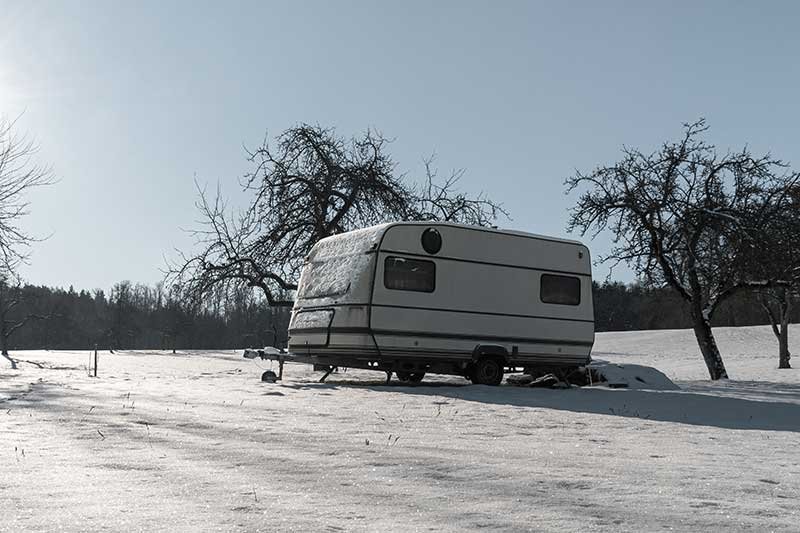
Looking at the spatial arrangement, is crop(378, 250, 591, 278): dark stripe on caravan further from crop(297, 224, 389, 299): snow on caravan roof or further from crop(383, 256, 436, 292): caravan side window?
crop(297, 224, 389, 299): snow on caravan roof

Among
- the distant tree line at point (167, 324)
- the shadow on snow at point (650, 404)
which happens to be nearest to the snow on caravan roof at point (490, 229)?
the shadow on snow at point (650, 404)

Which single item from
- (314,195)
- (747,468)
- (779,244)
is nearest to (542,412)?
(747,468)

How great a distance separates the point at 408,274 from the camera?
13.9 m

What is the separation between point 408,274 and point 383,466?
29.5 ft

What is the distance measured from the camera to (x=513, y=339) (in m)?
14.9

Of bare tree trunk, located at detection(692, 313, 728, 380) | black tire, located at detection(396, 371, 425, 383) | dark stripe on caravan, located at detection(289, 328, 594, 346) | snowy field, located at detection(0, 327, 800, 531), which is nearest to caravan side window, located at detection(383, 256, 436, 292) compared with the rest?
dark stripe on caravan, located at detection(289, 328, 594, 346)

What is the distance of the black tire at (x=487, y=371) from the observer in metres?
14.5

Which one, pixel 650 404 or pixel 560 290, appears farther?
pixel 560 290

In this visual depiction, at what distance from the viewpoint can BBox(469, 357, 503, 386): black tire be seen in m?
14.5

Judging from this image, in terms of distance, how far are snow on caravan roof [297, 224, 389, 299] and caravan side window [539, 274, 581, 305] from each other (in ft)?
12.2

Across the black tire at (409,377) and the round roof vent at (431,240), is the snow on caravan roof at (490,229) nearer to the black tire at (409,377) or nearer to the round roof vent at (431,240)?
the round roof vent at (431,240)

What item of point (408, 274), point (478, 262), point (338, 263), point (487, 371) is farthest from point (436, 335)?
point (338, 263)

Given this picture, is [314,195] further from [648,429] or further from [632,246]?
[648,429]

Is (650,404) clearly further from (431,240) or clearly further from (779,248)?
(779,248)
